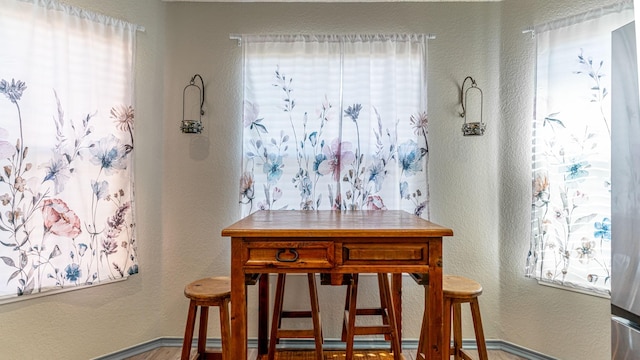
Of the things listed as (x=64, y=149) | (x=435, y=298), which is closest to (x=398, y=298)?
(x=435, y=298)

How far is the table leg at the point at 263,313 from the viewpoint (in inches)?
83.6

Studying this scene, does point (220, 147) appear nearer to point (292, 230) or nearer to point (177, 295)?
point (177, 295)

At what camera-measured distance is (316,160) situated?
2344 mm

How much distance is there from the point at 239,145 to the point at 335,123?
71 cm

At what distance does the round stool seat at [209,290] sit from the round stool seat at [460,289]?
115cm

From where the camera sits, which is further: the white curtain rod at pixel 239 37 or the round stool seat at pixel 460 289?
the white curtain rod at pixel 239 37

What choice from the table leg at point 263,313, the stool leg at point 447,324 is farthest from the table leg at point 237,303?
the stool leg at point 447,324

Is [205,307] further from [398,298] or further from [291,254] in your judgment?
[398,298]

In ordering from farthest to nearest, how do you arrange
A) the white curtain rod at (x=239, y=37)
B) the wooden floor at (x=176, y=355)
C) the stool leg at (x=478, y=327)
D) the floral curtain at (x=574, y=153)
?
the white curtain rod at (x=239, y=37) < the wooden floor at (x=176, y=355) < the floral curtain at (x=574, y=153) < the stool leg at (x=478, y=327)

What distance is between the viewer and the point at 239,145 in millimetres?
2422

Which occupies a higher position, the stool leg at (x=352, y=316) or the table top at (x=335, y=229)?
the table top at (x=335, y=229)

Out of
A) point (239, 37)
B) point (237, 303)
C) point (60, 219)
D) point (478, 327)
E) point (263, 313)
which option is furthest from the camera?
point (239, 37)

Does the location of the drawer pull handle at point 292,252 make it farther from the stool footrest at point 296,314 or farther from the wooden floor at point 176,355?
the wooden floor at point 176,355

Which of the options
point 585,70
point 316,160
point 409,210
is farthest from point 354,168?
point 585,70
